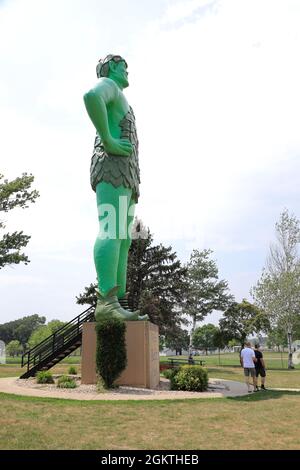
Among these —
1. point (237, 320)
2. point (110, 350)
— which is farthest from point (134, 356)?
→ point (237, 320)

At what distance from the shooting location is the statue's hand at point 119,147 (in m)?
12.7

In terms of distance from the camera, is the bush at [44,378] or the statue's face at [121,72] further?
the statue's face at [121,72]

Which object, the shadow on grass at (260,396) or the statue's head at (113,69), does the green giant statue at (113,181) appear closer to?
the statue's head at (113,69)

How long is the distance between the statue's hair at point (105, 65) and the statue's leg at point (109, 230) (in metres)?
3.88

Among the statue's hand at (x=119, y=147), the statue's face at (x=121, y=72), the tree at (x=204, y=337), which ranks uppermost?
the statue's face at (x=121, y=72)

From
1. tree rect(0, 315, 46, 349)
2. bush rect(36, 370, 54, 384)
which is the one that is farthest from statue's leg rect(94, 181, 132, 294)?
tree rect(0, 315, 46, 349)

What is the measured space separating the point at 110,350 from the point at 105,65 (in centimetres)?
923

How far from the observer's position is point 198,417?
24.6ft

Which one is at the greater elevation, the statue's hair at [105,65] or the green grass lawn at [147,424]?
the statue's hair at [105,65]

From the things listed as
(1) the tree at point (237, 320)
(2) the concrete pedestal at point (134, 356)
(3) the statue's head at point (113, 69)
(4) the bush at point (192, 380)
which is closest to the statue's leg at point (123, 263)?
(2) the concrete pedestal at point (134, 356)

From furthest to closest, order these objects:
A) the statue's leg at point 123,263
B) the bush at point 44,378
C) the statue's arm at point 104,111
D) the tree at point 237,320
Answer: the tree at point 237,320 → the statue's leg at point 123,263 → the bush at point 44,378 → the statue's arm at point 104,111
